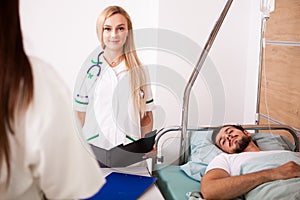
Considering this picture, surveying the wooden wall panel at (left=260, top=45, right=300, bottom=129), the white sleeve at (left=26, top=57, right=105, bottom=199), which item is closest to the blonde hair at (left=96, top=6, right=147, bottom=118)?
the wooden wall panel at (left=260, top=45, right=300, bottom=129)

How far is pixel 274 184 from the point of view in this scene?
5.73 ft

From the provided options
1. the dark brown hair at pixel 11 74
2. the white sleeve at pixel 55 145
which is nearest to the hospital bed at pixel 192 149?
the white sleeve at pixel 55 145

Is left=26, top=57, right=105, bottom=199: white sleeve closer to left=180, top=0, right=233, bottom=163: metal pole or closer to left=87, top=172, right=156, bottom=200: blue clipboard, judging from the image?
left=87, top=172, right=156, bottom=200: blue clipboard

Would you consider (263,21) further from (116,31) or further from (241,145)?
(116,31)

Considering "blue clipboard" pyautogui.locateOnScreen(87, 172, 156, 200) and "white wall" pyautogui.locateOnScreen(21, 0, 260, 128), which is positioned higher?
"white wall" pyautogui.locateOnScreen(21, 0, 260, 128)

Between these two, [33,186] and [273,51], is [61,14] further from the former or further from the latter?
[33,186]

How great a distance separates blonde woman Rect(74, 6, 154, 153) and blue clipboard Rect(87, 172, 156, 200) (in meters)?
0.21

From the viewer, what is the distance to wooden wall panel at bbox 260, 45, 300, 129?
2.43m

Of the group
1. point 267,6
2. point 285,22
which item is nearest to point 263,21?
point 267,6

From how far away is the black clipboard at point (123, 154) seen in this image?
2.23 metres

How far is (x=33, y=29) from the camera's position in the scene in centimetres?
286

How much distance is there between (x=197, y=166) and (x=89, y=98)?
2.16ft

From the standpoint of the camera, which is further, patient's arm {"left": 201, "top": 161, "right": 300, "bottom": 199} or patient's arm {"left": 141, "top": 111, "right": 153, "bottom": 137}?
patient's arm {"left": 141, "top": 111, "right": 153, "bottom": 137}

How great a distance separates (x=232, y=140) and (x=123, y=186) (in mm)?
631
